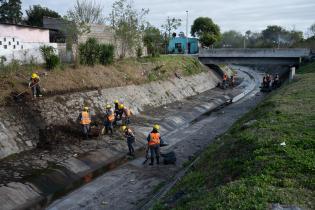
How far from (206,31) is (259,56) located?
2632cm

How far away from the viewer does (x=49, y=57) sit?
85.3ft

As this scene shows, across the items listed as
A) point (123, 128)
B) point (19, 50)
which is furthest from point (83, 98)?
point (123, 128)

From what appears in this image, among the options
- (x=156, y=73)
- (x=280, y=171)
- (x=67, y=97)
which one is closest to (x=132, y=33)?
(x=156, y=73)

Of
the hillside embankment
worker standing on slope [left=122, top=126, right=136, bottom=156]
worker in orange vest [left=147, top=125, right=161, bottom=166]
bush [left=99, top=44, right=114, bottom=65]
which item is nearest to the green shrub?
the hillside embankment

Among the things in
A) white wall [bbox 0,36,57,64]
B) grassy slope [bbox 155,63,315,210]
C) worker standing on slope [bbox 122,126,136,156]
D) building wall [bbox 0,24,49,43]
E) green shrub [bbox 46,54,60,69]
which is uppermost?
building wall [bbox 0,24,49,43]

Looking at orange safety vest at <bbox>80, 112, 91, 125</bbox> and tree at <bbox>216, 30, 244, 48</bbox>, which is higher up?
tree at <bbox>216, 30, 244, 48</bbox>

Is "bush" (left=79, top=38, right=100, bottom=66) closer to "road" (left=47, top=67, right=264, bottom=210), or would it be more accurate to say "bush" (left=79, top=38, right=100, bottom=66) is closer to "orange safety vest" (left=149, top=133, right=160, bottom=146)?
"road" (left=47, top=67, right=264, bottom=210)

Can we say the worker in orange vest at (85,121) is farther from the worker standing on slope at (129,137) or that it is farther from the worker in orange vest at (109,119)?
the worker standing on slope at (129,137)

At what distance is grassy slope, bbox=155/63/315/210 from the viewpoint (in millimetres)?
9102

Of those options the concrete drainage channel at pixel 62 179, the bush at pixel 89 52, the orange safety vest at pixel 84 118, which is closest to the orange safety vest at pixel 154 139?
the concrete drainage channel at pixel 62 179

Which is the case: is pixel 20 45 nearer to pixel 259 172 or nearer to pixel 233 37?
pixel 259 172

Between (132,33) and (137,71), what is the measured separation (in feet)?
22.1

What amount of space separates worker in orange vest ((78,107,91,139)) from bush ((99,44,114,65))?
12092 mm

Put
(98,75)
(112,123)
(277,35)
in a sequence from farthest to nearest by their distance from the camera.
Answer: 1. (277,35)
2. (98,75)
3. (112,123)
